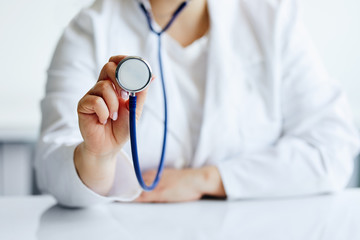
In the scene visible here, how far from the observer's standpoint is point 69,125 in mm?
742

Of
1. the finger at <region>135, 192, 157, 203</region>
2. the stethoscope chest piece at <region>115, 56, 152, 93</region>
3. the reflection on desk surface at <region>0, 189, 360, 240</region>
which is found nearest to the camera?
the stethoscope chest piece at <region>115, 56, 152, 93</region>

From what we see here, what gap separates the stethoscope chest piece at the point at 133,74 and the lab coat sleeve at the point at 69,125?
0.16 metres

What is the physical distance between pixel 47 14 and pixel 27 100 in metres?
0.33

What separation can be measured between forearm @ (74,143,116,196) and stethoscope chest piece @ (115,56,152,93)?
8.2 inches

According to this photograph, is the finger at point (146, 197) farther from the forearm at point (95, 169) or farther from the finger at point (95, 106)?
the finger at point (95, 106)

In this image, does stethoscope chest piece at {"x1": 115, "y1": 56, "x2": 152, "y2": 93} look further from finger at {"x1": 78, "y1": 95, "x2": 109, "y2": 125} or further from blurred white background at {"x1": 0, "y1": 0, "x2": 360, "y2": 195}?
blurred white background at {"x1": 0, "y1": 0, "x2": 360, "y2": 195}

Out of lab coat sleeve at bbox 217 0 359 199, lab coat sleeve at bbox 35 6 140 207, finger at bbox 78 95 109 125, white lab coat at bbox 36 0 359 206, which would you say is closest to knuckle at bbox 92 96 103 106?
finger at bbox 78 95 109 125

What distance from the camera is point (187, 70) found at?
0.95 m

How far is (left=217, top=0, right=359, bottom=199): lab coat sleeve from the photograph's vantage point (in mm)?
879

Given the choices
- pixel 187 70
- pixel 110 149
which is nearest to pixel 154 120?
pixel 187 70

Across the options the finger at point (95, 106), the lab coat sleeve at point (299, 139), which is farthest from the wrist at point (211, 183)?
the finger at point (95, 106)

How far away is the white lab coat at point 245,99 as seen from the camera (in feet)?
2.80

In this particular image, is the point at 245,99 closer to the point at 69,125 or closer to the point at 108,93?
the point at 69,125

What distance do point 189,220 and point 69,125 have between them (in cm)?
24
